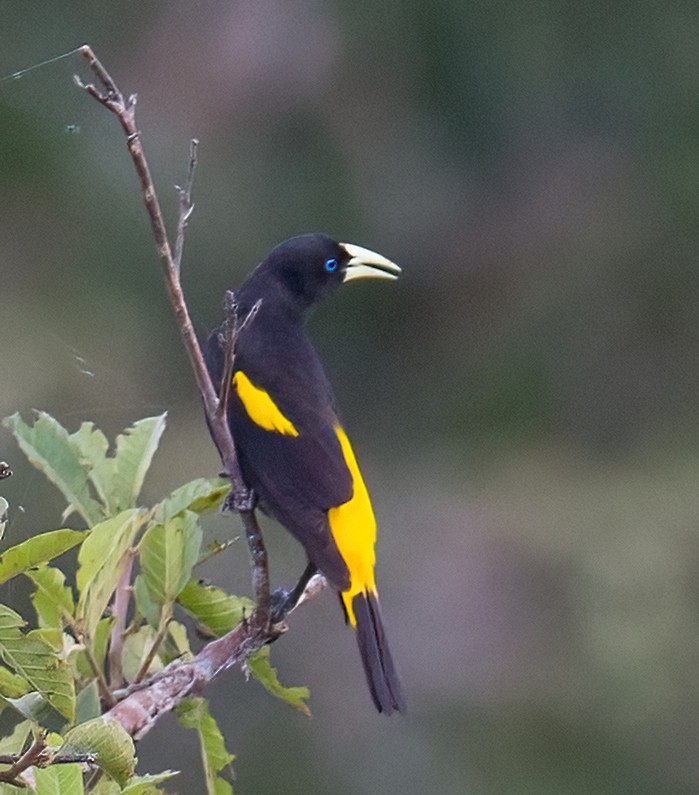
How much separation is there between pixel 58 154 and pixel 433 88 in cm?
329

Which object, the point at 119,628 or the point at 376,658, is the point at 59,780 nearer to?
the point at 119,628

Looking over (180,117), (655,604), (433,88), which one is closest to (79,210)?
(180,117)

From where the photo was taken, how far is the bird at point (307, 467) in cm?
181

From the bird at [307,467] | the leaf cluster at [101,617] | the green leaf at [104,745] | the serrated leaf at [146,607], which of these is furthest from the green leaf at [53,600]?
the bird at [307,467]

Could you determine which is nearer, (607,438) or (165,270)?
(165,270)

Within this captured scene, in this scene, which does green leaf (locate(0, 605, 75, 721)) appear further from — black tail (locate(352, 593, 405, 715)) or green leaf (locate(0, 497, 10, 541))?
black tail (locate(352, 593, 405, 715))

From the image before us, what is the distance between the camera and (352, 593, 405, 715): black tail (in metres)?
1.75

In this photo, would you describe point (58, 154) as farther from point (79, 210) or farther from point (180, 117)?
point (180, 117)

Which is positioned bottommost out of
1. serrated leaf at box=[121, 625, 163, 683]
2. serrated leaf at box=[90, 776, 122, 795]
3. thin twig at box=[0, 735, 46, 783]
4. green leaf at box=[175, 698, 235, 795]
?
green leaf at box=[175, 698, 235, 795]

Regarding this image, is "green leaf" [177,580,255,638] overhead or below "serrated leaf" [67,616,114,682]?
below

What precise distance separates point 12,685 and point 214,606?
0.34m

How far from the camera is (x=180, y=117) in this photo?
9.53 metres

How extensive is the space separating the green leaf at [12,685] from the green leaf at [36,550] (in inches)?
3.3

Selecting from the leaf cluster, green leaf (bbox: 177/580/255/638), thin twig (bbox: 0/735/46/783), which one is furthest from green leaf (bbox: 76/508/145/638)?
thin twig (bbox: 0/735/46/783)
